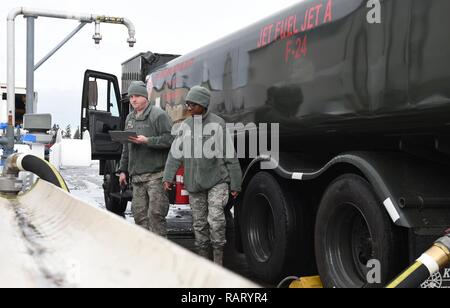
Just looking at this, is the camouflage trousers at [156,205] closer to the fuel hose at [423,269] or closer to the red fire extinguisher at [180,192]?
the red fire extinguisher at [180,192]

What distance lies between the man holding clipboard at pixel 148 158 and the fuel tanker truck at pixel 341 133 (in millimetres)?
710

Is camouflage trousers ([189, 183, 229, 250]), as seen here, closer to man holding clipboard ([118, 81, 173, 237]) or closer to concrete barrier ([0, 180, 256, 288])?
man holding clipboard ([118, 81, 173, 237])

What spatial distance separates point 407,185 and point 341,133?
2.34 feet

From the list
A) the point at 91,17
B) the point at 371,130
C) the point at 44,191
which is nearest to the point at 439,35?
the point at 371,130

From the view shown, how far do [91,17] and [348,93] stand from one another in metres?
17.0

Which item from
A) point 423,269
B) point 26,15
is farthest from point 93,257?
point 26,15

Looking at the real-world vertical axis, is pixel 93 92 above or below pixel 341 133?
above

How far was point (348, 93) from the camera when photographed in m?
4.06

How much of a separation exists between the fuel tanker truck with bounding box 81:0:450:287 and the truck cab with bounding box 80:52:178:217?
3.33m

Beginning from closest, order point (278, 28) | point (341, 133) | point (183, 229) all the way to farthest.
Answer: point (341, 133) < point (278, 28) < point (183, 229)

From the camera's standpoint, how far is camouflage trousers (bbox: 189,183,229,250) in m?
5.59

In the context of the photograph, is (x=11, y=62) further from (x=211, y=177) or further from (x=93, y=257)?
(x=93, y=257)

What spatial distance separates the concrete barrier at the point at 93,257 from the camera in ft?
7.27

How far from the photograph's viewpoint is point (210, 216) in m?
5.61
